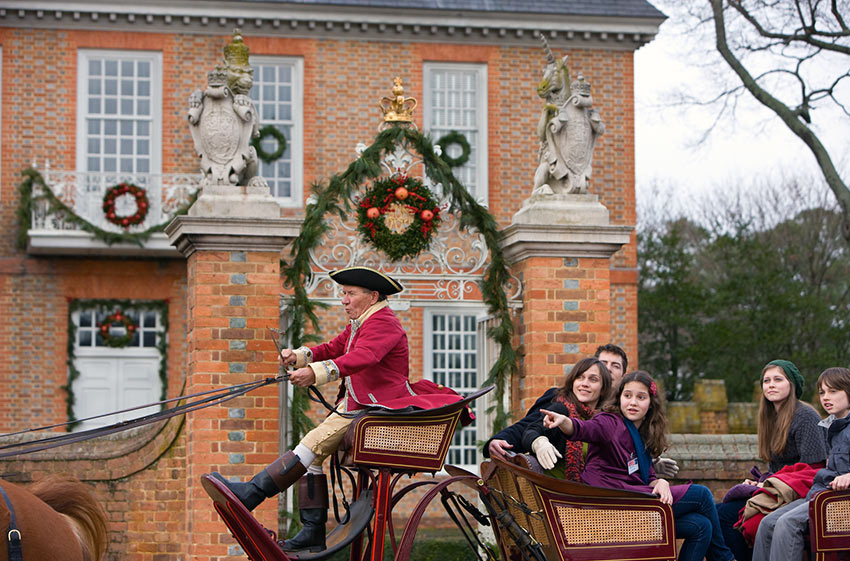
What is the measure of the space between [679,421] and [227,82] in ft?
32.8

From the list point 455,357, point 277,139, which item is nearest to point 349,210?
point 277,139

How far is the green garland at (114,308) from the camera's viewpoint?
1573 cm

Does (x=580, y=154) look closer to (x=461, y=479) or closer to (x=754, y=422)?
(x=461, y=479)

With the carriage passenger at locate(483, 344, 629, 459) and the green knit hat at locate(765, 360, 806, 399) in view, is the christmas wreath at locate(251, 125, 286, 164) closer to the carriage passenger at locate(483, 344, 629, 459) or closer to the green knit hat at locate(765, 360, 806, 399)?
the carriage passenger at locate(483, 344, 629, 459)

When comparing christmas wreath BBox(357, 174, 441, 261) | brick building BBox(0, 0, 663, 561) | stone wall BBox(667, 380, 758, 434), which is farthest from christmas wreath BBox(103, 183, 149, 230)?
stone wall BBox(667, 380, 758, 434)

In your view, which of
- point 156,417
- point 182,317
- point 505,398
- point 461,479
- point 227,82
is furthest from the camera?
point 182,317

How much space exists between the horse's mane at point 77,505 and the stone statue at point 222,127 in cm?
308

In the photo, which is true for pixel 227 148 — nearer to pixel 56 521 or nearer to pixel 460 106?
pixel 56 521

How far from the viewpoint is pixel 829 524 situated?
19.6 ft

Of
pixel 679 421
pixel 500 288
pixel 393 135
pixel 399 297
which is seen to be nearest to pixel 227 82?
pixel 393 135

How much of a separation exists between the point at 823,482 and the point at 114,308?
12.1 metres

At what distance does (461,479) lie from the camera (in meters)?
6.49

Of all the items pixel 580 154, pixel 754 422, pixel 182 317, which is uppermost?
pixel 580 154

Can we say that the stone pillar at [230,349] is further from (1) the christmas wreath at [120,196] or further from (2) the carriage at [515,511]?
(1) the christmas wreath at [120,196]
